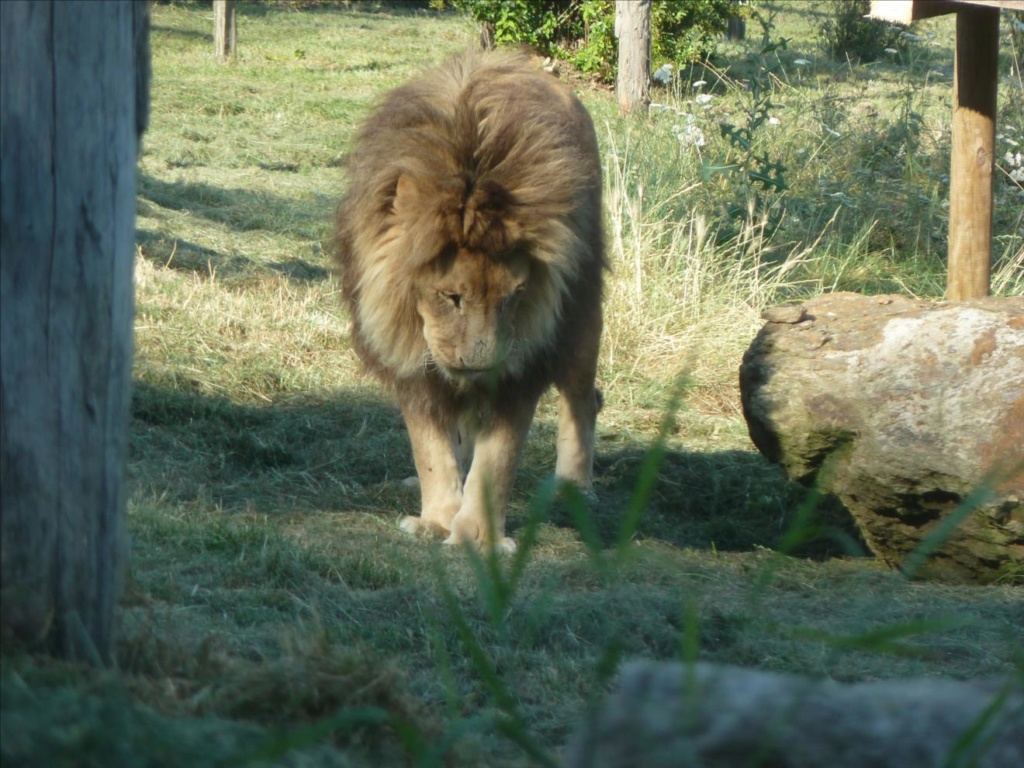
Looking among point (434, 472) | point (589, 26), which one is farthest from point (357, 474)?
point (589, 26)

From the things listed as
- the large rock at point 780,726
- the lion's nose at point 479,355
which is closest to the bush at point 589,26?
the lion's nose at point 479,355

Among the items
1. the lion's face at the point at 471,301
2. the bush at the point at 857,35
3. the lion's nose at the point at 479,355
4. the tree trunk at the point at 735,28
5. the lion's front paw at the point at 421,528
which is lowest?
the lion's front paw at the point at 421,528

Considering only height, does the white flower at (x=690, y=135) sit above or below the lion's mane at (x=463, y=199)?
above

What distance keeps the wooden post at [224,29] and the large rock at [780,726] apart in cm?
1727

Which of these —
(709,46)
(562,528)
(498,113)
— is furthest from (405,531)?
(709,46)

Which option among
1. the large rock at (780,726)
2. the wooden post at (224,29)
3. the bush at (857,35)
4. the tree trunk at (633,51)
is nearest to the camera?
the large rock at (780,726)

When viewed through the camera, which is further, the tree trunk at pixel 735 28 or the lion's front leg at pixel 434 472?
the tree trunk at pixel 735 28

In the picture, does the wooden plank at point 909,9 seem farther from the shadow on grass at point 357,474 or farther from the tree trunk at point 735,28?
the tree trunk at point 735,28

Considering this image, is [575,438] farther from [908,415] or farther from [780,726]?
[780,726]

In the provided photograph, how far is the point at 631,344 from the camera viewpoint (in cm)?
804

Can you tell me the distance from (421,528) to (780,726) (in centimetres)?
347

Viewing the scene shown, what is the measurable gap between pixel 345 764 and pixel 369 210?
299cm

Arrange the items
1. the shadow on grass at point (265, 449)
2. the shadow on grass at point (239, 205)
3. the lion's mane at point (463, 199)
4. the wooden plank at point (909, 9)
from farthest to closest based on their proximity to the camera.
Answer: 1. the shadow on grass at point (239, 205)
2. the wooden plank at point (909, 9)
3. the shadow on grass at point (265, 449)
4. the lion's mane at point (463, 199)

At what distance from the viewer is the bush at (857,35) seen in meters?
20.1
